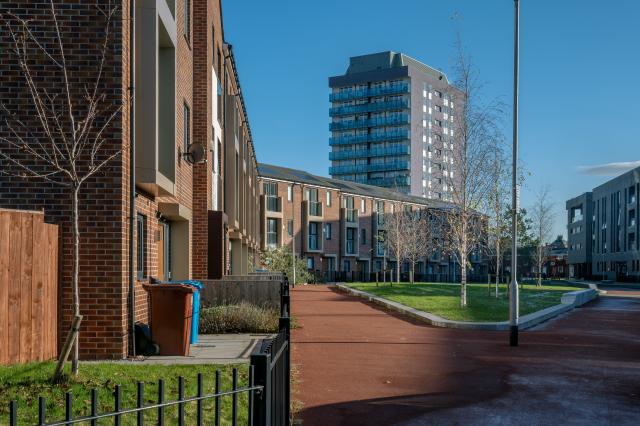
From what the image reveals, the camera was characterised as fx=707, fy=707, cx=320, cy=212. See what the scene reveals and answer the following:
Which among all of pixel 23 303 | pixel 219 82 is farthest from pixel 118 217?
pixel 219 82

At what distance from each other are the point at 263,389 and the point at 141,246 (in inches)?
353

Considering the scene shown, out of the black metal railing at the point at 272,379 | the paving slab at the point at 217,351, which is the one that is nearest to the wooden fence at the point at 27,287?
the paving slab at the point at 217,351

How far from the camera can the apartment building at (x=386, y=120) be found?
404 ft

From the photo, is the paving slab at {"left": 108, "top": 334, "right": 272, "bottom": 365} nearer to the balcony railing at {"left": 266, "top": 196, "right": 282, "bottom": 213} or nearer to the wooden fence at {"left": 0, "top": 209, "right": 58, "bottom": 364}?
the wooden fence at {"left": 0, "top": 209, "right": 58, "bottom": 364}

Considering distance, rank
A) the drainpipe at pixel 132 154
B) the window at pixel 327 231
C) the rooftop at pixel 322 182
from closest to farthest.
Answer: the drainpipe at pixel 132 154 → the rooftop at pixel 322 182 → the window at pixel 327 231

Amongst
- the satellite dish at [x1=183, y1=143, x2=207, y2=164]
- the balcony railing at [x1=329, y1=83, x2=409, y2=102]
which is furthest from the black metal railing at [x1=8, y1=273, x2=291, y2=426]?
the balcony railing at [x1=329, y1=83, x2=409, y2=102]

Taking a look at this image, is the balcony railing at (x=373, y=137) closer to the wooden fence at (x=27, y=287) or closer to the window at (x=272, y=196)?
the window at (x=272, y=196)

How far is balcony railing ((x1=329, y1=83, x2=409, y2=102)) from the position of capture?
123 metres

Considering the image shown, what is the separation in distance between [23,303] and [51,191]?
1.86 m

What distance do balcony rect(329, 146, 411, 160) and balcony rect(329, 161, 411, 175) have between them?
1.72 m

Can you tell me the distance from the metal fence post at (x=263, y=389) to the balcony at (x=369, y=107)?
120746 millimetres

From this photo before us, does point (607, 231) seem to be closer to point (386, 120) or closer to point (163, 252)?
point (386, 120)

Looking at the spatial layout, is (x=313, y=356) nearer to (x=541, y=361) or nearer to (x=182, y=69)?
(x=541, y=361)

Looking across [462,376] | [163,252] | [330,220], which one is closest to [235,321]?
[163,252]
